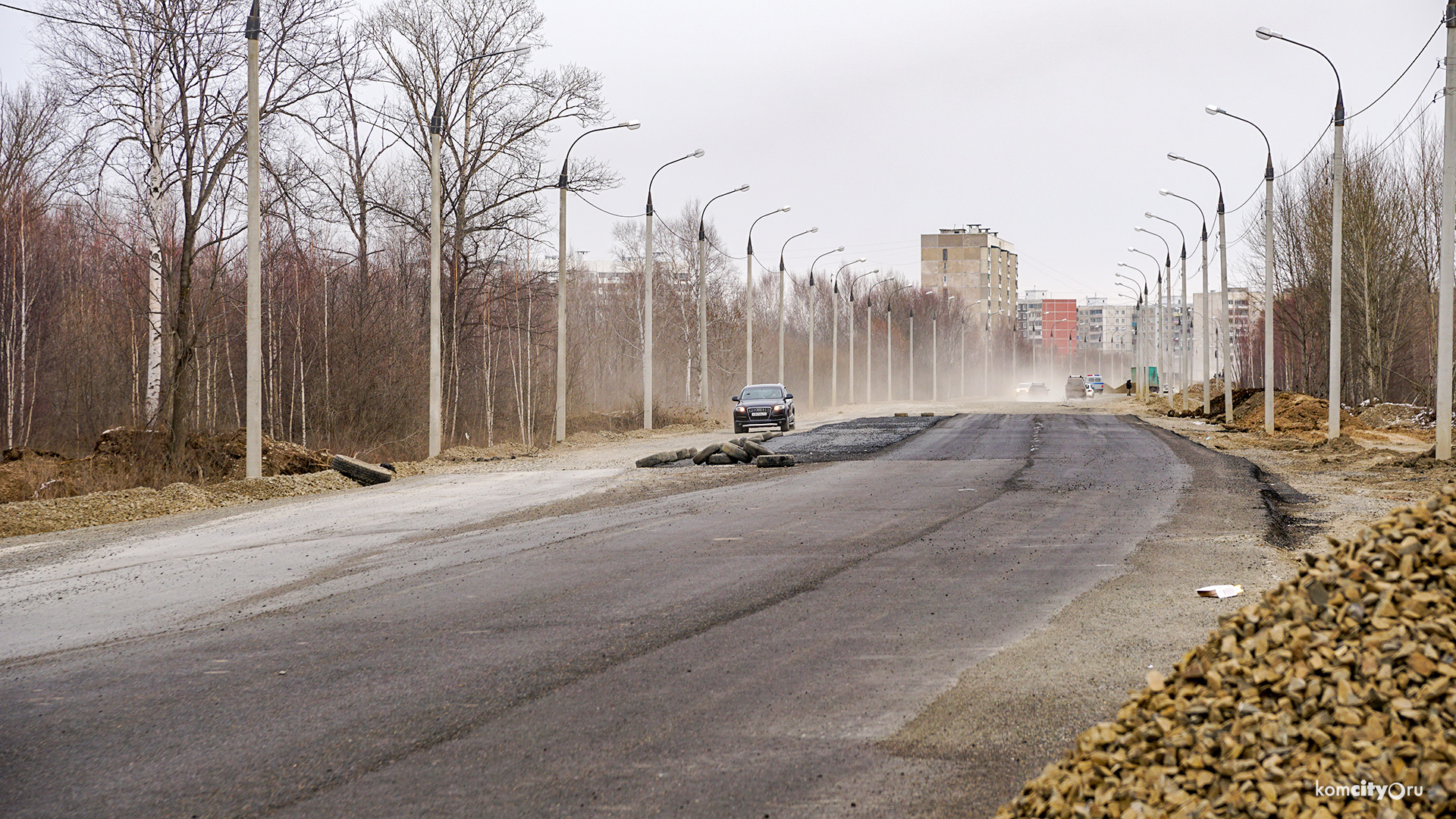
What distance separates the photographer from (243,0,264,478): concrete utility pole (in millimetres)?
18906

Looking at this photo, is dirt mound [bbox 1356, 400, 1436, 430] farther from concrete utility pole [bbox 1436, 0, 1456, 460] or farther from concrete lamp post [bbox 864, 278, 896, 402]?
concrete lamp post [bbox 864, 278, 896, 402]

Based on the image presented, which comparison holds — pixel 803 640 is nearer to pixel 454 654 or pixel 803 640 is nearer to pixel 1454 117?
pixel 454 654

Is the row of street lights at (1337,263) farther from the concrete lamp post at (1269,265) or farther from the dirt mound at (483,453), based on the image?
the dirt mound at (483,453)

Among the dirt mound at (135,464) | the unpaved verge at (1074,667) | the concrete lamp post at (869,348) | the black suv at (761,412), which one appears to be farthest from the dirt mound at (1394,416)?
the concrete lamp post at (869,348)

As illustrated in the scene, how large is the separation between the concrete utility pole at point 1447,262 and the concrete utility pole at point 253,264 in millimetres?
20505

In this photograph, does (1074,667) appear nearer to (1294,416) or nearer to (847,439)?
(847,439)

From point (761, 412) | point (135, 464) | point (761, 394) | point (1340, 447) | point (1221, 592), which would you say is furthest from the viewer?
point (761, 394)

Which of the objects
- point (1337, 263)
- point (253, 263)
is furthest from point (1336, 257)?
point (253, 263)

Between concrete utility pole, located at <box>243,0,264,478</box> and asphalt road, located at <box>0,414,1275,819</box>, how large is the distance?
20.4 ft

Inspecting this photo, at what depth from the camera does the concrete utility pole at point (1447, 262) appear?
1984 centimetres

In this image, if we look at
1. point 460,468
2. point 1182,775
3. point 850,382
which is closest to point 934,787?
point 1182,775

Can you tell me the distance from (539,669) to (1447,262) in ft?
64.9

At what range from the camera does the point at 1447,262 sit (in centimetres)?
2000

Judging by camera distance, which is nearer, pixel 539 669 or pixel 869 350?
pixel 539 669
